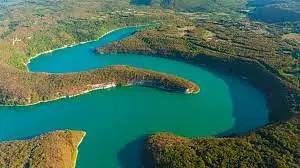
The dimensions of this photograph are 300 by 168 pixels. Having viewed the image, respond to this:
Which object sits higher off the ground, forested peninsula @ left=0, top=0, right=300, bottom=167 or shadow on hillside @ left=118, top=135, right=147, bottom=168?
forested peninsula @ left=0, top=0, right=300, bottom=167

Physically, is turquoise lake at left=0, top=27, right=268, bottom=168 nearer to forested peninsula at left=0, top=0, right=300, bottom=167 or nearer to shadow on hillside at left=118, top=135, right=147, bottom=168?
shadow on hillside at left=118, top=135, right=147, bottom=168

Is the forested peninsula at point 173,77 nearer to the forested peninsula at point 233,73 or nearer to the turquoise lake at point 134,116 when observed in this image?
the forested peninsula at point 233,73

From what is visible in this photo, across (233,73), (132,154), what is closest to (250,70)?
(233,73)

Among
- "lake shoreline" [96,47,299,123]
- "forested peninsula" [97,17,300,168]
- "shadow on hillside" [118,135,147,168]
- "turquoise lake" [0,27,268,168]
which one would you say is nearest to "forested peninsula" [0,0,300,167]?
"forested peninsula" [97,17,300,168]

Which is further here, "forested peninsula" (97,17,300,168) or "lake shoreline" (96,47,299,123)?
"lake shoreline" (96,47,299,123)

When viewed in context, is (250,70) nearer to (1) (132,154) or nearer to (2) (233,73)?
(2) (233,73)

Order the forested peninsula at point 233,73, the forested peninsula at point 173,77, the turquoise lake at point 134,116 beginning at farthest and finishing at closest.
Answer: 1. the turquoise lake at point 134,116
2. the forested peninsula at point 173,77
3. the forested peninsula at point 233,73

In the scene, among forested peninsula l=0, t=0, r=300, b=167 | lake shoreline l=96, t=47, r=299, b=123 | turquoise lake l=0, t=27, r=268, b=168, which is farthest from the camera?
lake shoreline l=96, t=47, r=299, b=123

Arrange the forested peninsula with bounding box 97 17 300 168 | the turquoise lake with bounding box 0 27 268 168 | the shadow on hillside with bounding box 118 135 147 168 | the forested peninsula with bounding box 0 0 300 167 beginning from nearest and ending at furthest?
the forested peninsula with bounding box 97 17 300 168 < the forested peninsula with bounding box 0 0 300 167 < the shadow on hillside with bounding box 118 135 147 168 < the turquoise lake with bounding box 0 27 268 168

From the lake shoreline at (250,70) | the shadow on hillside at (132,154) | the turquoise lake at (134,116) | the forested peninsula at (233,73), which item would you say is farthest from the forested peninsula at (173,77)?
the turquoise lake at (134,116)
